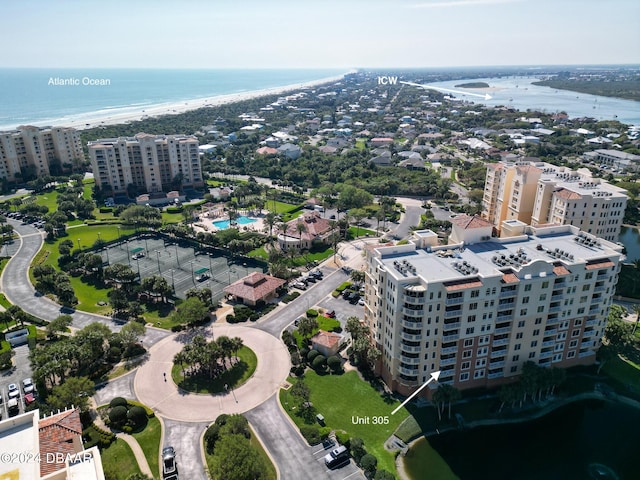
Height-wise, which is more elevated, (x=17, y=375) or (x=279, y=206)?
(x=279, y=206)

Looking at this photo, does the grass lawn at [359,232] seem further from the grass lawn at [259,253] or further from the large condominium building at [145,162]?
the large condominium building at [145,162]

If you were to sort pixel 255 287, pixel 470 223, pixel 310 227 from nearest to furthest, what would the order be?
pixel 470 223 < pixel 255 287 < pixel 310 227

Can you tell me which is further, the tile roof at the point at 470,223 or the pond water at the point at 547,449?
the tile roof at the point at 470,223

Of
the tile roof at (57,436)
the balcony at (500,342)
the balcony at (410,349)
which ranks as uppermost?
the tile roof at (57,436)

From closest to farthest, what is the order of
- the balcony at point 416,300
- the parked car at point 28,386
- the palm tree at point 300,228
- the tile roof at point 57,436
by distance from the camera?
the tile roof at point 57,436
the balcony at point 416,300
the parked car at point 28,386
the palm tree at point 300,228

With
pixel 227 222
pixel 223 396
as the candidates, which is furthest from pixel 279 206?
pixel 223 396

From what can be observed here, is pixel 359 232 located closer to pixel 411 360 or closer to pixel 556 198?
pixel 556 198

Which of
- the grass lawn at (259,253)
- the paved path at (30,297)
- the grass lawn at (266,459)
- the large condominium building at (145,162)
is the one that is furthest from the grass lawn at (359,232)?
the grass lawn at (266,459)
